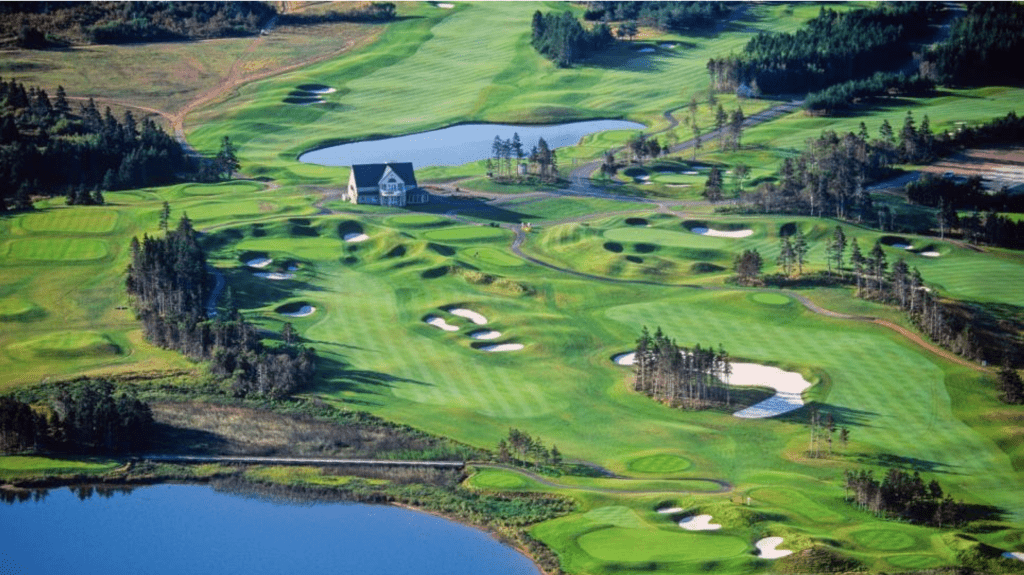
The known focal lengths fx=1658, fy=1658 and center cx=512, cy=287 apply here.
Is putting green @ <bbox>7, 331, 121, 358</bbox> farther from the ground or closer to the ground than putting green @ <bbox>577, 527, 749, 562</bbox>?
farther from the ground

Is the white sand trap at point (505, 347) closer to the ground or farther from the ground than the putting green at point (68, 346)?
closer to the ground

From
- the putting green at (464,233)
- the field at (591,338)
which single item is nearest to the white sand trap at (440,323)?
the field at (591,338)

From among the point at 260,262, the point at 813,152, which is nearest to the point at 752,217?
the point at 813,152

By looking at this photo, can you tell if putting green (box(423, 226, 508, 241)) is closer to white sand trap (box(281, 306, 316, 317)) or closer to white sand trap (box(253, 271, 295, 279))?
white sand trap (box(253, 271, 295, 279))

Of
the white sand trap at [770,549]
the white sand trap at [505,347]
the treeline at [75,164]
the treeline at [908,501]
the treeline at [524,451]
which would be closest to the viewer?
the white sand trap at [770,549]

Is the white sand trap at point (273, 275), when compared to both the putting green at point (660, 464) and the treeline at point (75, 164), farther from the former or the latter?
the putting green at point (660, 464)

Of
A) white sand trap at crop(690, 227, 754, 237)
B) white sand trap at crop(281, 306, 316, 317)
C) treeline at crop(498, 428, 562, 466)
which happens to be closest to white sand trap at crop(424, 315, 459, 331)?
white sand trap at crop(281, 306, 316, 317)
